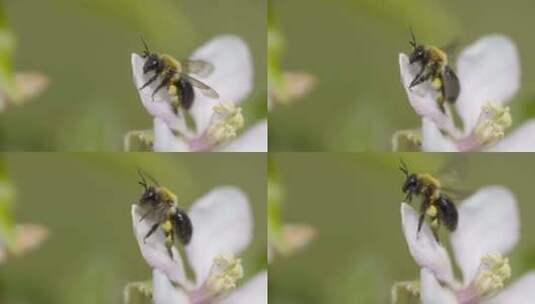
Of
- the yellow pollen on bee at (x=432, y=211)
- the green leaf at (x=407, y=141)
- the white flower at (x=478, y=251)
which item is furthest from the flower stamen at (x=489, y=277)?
the green leaf at (x=407, y=141)

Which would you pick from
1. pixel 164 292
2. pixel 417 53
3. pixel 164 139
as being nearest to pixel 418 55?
pixel 417 53

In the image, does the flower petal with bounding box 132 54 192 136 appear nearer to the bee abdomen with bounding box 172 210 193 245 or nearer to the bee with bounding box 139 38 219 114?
the bee with bounding box 139 38 219 114

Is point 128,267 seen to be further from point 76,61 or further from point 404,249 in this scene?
point 404,249

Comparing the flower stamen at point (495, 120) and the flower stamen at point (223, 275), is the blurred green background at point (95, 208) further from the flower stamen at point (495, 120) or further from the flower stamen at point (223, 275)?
the flower stamen at point (495, 120)

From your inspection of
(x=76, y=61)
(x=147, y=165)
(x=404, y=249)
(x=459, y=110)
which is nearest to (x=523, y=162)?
(x=459, y=110)

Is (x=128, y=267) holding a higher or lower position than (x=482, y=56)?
lower

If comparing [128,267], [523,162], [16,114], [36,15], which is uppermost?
[36,15]
